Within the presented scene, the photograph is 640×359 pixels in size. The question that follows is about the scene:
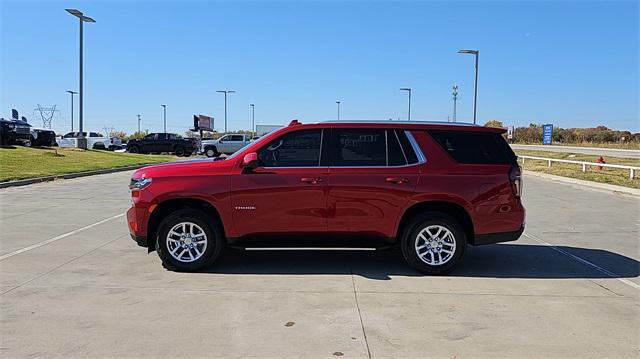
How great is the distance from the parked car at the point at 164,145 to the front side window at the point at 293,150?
36.7 meters

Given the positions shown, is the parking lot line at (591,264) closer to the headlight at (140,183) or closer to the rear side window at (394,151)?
the rear side window at (394,151)

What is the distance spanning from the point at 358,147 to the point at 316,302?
2024 mm

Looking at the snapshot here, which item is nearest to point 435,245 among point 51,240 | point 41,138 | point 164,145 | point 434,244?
point 434,244

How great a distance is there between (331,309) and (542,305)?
83.5 inches

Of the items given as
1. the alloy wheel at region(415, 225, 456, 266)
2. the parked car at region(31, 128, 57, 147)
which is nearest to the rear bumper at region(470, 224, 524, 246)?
the alloy wheel at region(415, 225, 456, 266)

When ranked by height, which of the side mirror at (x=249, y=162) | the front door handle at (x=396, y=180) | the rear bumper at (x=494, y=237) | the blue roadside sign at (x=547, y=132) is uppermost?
the blue roadside sign at (x=547, y=132)

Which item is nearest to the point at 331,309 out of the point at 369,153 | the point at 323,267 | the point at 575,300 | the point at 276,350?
the point at 276,350

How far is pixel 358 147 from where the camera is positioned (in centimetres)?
655

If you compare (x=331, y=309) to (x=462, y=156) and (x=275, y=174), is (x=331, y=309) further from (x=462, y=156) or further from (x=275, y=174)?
(x=462, y=156)

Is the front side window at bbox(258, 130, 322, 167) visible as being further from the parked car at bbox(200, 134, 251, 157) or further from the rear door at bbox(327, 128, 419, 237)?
the parked car at bbox(200, 134, 251, 157)

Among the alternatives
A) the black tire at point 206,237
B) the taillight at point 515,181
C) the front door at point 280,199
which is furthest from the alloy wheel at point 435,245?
the black tire at point 206,237

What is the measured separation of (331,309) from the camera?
206 inches

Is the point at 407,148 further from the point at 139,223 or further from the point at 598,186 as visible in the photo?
the point at 598,186

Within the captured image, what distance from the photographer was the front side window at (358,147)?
6.49 metres
